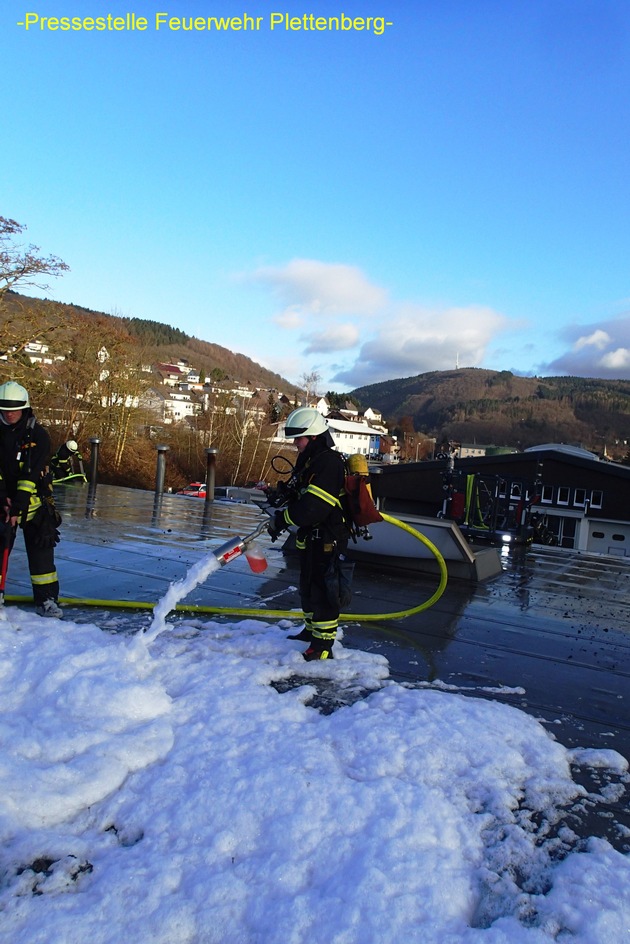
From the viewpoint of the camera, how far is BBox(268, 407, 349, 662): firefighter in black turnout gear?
4480 millimetres

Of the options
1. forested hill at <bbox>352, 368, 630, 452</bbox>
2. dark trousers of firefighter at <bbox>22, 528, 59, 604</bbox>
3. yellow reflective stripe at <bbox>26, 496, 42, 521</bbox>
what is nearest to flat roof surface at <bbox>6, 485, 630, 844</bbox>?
dark trousers of firefighter at <bbox>22, 528, 59, 604</bbox>

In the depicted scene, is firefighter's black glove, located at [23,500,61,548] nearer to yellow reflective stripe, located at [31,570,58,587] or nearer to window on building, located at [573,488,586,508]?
yellow reflective stripe, located at [31,570,58,587]

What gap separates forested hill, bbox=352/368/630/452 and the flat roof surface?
88.2m

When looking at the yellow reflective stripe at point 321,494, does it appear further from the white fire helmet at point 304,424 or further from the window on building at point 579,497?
the window on building at point 579,497

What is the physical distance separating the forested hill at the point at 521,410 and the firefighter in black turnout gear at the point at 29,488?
92.5m

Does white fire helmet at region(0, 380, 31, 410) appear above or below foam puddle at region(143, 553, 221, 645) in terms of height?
above

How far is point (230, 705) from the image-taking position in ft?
11.6

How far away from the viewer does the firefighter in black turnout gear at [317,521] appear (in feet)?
14.7

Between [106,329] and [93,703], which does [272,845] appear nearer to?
[93,703]

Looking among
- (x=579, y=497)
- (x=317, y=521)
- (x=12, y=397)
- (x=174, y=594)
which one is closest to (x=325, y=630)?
(x=317, y=521)

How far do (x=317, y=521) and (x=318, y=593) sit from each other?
558 millimetres

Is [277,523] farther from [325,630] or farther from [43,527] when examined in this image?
[43,527]

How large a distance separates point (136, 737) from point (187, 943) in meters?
1.24

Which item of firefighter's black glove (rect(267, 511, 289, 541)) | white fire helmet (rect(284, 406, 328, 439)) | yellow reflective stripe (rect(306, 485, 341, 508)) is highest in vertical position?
white fire helmet (rect(284, 406, 328, 439))
